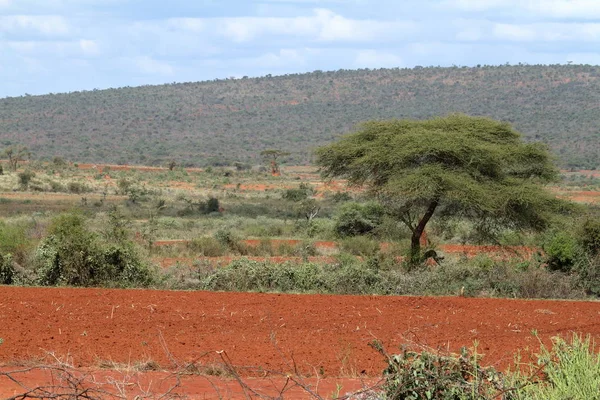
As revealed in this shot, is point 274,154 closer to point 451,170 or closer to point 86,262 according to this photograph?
point 451,170

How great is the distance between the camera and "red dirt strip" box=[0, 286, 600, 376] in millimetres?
11156

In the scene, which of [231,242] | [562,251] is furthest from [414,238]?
[231,242]

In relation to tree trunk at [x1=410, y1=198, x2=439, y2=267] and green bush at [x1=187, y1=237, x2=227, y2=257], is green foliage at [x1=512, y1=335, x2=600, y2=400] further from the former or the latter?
green bush at [x1=187, y1=237, x2=227, y2=257]

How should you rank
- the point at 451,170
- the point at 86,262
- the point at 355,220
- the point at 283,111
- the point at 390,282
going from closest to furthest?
the point at 390,282 < the point at 86,262 < the point at 451,170 < the point at 355,220 < the point at 283,111

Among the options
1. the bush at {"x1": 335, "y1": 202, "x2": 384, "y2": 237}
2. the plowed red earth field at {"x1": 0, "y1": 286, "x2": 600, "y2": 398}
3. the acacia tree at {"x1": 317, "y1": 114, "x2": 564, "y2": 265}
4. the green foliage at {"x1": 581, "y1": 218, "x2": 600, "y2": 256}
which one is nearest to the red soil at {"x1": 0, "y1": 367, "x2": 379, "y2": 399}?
the plowed red earth field at {"x1": 0, "y1": 286, "x2": 600, "y2": 398}

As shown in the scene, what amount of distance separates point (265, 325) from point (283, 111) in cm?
10211

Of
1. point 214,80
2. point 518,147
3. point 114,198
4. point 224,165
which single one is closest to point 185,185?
point 114,198

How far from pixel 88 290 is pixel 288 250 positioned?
40.9 ft

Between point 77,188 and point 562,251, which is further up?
point 562,251

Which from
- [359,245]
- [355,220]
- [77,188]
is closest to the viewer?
[359,245]

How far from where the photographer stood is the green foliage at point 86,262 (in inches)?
754

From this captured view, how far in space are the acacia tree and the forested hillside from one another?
6776cm

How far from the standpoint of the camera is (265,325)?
13.7m

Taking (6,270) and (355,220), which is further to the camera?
(355,220)
